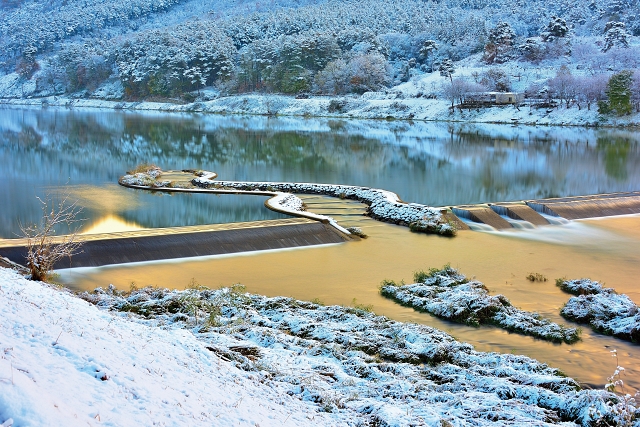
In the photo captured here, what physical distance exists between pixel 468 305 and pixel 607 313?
2635mm

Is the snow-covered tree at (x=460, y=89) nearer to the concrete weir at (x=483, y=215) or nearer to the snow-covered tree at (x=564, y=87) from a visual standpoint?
the snow-covered tree at (x=564, y=87)

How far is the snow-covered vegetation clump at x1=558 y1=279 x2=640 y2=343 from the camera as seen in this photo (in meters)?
11.0

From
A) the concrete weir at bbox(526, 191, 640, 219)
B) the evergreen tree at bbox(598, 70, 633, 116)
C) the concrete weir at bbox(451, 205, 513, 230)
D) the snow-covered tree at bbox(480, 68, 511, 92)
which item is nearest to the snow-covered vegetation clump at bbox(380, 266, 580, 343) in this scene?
the concrete weir at bbox(451, 205, 513, 230)

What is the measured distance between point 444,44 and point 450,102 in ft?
93.7

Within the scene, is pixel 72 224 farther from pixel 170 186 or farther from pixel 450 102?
pixel 450 102

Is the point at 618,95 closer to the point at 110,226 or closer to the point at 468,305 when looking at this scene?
the point at 110,226

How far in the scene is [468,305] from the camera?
1184 cm

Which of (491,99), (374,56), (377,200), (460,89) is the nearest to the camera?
(377,200)

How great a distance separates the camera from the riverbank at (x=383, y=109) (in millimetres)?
62250

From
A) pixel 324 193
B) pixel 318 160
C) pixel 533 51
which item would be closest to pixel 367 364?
pixel 324 193

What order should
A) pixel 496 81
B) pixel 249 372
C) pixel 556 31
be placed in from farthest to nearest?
pixel 556 31, pixel 496 81, pixel 249 372

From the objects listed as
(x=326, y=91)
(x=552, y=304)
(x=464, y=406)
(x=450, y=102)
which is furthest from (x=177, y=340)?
(x=326, y=91)

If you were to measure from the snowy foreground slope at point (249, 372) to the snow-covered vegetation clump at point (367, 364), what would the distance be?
0.08ft

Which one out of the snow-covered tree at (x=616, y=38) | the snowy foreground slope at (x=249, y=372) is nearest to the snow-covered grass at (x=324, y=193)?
the snowy foreground slope at (x=249, y=372)
